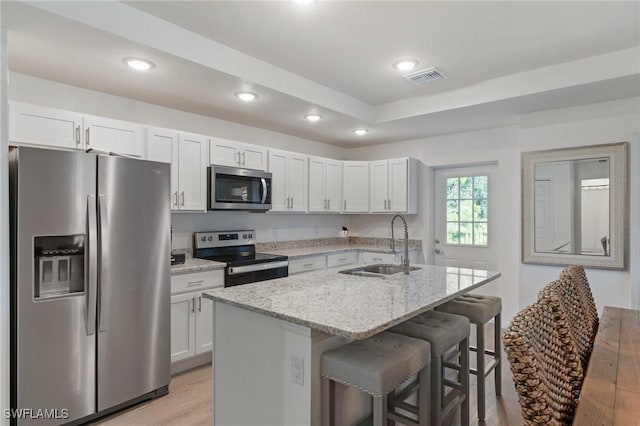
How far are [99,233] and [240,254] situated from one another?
1800 millimetres

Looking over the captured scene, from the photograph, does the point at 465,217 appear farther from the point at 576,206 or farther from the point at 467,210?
the point at 576,206

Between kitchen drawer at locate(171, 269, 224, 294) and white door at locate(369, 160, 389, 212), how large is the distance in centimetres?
244

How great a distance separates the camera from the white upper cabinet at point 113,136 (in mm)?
2789

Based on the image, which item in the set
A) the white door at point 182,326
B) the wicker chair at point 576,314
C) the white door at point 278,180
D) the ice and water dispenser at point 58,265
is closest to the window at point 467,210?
the white door at point 278,180

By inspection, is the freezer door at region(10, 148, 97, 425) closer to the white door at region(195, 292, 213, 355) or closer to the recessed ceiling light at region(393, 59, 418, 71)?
the white door at region(195, 292, 213, 355)

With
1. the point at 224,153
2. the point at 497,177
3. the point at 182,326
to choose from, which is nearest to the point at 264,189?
the point at 224,153

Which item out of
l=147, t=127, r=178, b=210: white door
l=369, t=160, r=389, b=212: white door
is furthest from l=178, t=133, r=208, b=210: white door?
l=369, t=160, r=389, b=212: white door

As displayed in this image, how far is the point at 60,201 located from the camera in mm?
2188

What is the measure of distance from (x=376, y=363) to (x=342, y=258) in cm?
317

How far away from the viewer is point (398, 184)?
479cm

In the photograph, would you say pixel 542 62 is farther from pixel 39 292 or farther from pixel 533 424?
pixel 39 292

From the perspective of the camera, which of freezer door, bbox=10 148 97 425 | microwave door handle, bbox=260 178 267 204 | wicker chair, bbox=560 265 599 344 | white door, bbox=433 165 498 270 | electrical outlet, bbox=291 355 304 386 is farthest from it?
white door, bbox=433 165 498 270

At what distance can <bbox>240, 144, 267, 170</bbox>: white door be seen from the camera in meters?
3.84

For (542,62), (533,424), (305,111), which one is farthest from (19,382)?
(542,62)
